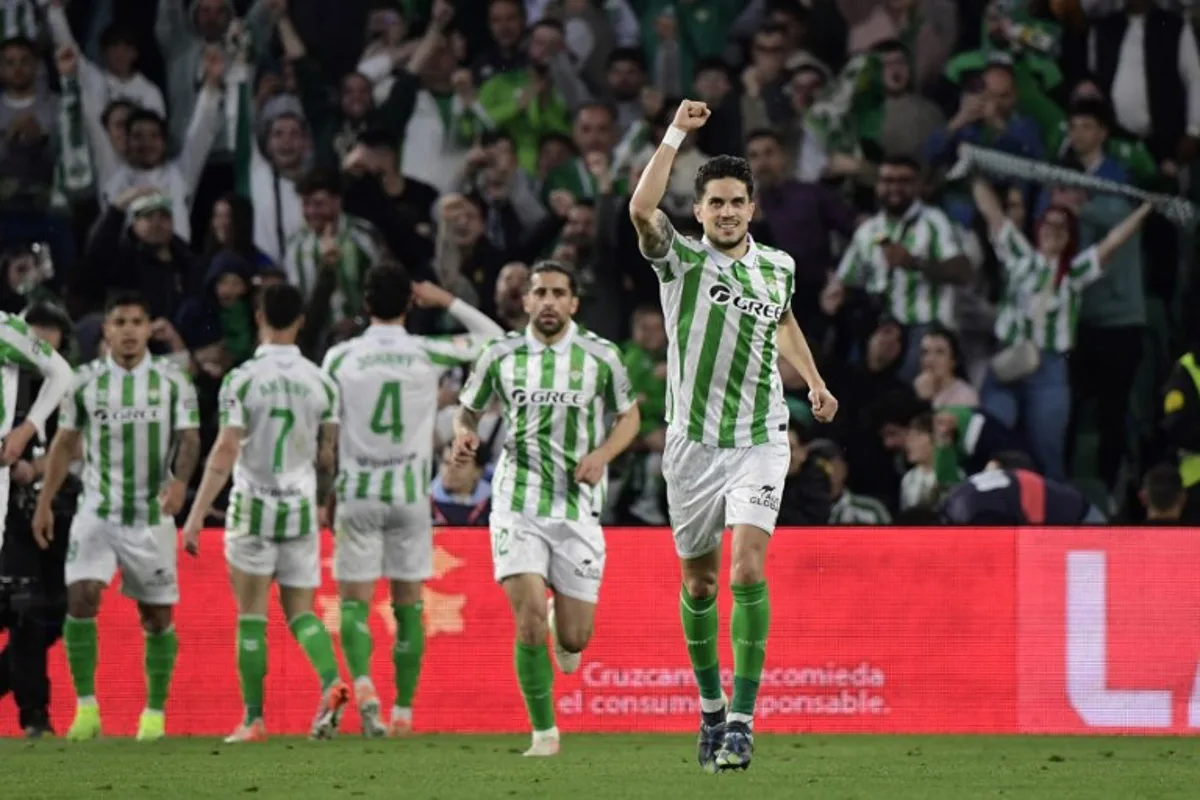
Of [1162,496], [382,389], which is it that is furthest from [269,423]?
[1162,496]

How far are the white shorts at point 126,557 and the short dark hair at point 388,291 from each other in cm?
162

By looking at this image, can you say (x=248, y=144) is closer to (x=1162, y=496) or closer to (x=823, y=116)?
(x=823, y=116)

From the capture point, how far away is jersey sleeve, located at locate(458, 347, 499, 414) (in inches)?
404

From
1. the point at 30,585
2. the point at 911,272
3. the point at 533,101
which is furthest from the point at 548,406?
the point at 533,101

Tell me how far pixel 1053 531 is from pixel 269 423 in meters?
4.19

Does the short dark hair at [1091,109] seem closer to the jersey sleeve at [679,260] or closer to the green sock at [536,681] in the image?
the green sock at [536,681]

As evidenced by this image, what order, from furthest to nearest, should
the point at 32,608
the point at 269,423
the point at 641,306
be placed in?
the point at 641,306 < the point at 32,608 < the point at 269,423

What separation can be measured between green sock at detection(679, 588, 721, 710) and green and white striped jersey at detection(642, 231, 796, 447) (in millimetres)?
705

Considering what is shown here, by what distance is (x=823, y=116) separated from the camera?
15.9 meters

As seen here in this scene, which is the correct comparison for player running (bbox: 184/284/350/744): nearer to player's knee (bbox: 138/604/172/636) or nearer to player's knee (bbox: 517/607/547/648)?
player's knee (bbox: 138/604/172/636)

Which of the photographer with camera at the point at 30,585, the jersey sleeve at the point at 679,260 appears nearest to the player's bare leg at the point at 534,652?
the jersey sleeve at the point at 679,260

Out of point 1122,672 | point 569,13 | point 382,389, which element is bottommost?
point 1122,672

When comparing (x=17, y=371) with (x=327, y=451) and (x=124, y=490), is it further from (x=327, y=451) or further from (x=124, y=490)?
(x=327, y=451)

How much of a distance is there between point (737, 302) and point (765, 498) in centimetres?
76
